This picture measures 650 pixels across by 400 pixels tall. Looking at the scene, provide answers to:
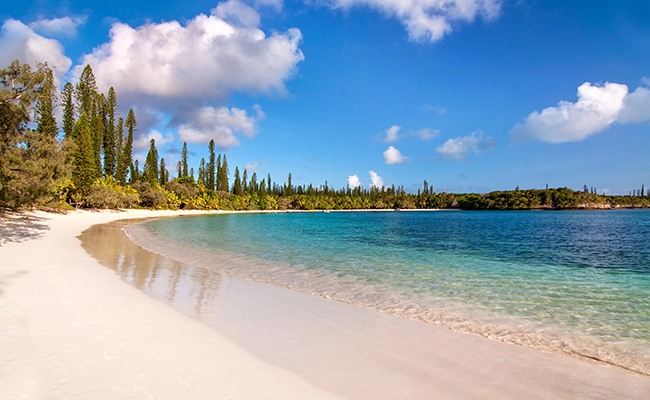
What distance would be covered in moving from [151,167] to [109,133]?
14.2m

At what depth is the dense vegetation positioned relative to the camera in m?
14.1

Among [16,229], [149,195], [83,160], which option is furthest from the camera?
[149,195]

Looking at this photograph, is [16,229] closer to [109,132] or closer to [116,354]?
[116,354]

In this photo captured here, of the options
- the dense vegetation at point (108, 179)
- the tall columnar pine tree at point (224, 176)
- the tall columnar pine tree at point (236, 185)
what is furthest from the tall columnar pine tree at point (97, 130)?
the tall columnar pine tree at point (236, 185)

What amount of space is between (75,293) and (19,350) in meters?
3.35

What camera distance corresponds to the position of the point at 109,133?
62000 millimetres

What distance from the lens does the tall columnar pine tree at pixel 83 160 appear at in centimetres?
4528

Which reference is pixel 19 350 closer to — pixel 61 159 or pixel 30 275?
pixel 30 275

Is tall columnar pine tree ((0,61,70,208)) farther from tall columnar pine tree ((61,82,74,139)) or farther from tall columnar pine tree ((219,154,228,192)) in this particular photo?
tall columnar pine tree ((219,154,228,192))

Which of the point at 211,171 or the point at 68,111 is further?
the point at 211,171

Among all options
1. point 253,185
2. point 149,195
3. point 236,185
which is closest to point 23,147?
point 149,195

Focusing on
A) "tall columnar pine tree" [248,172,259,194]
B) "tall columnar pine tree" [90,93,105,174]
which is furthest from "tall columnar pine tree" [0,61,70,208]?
"tall columnar pine tree" [248,172,259,194]

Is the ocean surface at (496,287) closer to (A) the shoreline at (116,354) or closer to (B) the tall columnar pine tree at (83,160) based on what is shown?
(A) the shoreline at (116,354)

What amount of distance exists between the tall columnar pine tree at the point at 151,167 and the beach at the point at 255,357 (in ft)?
243
